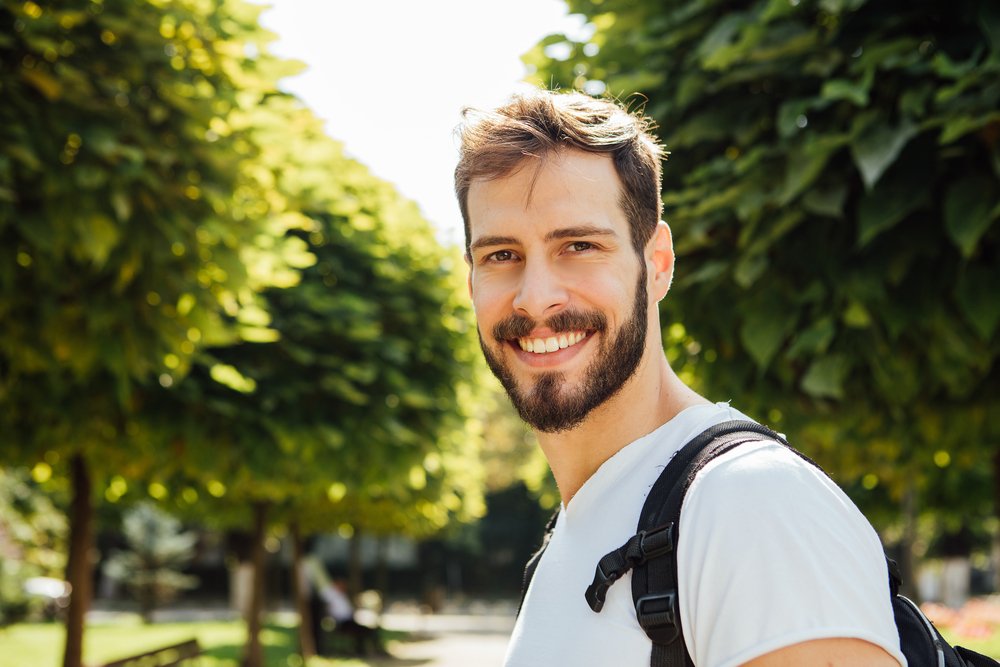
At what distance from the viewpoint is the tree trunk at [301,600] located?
1781 centimetres

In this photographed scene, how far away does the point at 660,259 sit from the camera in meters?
2.01

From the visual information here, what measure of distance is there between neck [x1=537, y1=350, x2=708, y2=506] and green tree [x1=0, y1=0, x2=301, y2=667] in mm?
2991

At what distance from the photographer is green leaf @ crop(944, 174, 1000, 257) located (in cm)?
337

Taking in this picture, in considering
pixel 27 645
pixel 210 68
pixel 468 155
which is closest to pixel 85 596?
pixel 210 68

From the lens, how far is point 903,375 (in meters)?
4.66

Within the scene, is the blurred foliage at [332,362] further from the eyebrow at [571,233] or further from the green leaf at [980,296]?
the eyebrow at [571,233]

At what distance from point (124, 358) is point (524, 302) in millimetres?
3913

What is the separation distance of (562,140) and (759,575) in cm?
90

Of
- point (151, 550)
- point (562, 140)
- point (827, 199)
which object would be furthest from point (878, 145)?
point (151, 550)

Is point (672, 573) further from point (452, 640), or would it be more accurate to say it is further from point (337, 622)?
point (452, 640)

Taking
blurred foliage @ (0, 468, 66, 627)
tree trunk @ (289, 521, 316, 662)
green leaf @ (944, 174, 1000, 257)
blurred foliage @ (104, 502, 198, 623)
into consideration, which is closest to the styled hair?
→ green leaf @ (944, 174, 1000, 257)

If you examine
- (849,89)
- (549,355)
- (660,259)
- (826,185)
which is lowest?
(549,355)

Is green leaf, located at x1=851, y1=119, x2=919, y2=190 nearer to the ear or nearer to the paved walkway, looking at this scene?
the ear

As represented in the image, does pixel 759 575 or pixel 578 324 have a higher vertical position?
pixel 578 324
